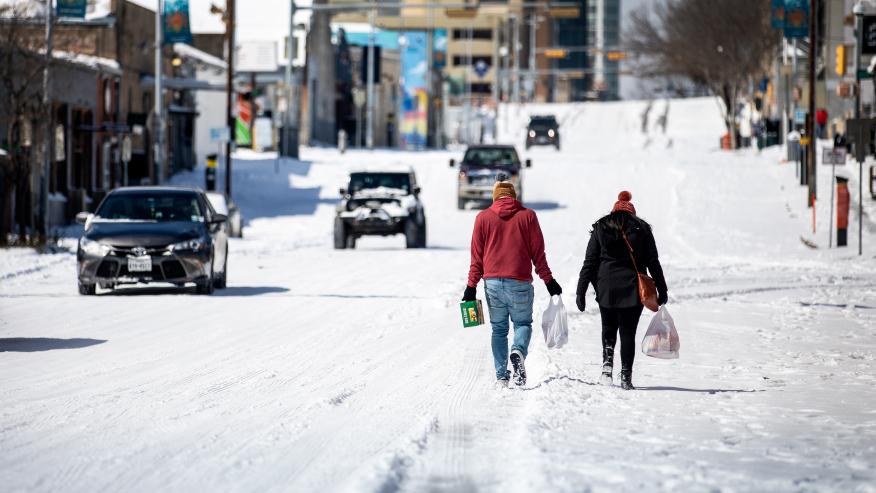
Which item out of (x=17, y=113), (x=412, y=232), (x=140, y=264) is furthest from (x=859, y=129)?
(x=17, y=113)

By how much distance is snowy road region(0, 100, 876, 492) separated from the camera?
28.5 ft

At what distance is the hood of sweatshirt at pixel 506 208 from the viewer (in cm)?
1255

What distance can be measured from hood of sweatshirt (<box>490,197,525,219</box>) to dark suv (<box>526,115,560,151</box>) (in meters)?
75.9

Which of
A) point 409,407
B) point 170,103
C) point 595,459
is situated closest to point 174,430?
point 409,407

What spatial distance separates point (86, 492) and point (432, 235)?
3675cm

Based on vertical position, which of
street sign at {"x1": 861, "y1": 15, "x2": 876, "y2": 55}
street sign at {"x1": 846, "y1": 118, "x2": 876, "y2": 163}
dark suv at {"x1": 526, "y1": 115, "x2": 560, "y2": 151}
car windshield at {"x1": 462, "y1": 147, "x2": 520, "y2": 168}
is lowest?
car windshield at {"x1": 462, "y1": 147, "x2": 520, "y2": 168}

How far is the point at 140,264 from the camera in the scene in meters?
22.6

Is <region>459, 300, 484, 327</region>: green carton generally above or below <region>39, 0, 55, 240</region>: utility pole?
below

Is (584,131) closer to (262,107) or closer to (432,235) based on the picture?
(262,107)

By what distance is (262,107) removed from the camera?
9931 centimetres

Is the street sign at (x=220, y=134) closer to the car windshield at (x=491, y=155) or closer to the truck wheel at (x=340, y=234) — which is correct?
the car windshield at (x=491, y=155)

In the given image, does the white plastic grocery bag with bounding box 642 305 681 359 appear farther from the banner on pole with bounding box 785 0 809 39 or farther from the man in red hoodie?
the banner on pole with bounding box 785 0 809 39

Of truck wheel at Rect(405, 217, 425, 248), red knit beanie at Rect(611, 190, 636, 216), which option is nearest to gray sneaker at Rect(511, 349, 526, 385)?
red knit beanie at Rect(611, 190, 636, 216)

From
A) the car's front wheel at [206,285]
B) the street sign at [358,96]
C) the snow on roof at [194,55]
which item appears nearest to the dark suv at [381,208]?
the car's front wheel at [206,285]
